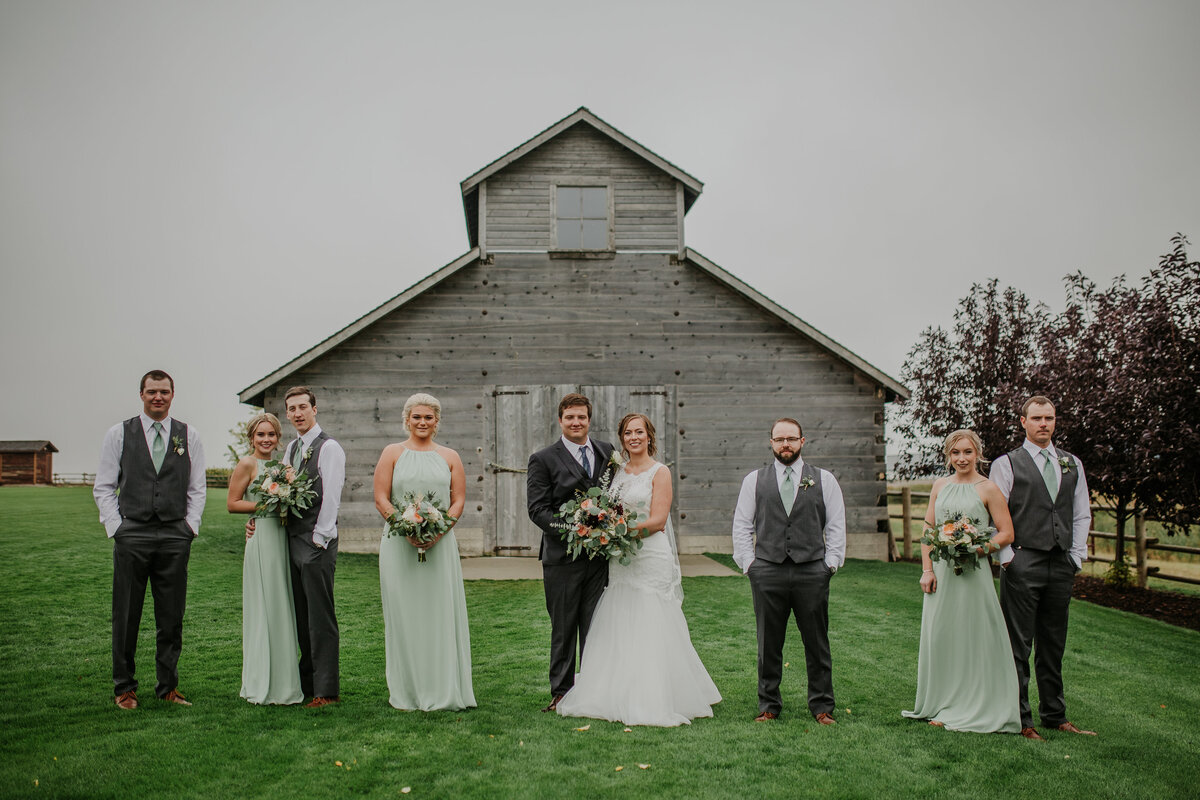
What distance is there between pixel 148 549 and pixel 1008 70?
1768 cm

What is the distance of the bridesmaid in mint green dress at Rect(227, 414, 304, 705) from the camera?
591 cm

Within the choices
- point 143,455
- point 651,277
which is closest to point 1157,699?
point 143,455

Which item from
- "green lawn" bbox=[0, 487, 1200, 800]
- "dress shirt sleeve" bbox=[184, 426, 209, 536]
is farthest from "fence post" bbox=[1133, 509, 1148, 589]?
"dress shirt sleeve" bbox=[184, 426, 209, 536]

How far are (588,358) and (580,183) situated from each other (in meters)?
3.24

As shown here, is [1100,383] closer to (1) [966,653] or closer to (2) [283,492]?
(1) [966,653]

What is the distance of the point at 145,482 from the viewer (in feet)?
19.1

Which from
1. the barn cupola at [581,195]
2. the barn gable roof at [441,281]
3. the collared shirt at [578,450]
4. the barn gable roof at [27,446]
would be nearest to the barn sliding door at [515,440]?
the barn gable roof at [441,281]

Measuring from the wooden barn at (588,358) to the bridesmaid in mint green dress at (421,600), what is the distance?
8.39 meters

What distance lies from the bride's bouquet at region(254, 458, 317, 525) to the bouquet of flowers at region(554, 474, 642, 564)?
179 cm

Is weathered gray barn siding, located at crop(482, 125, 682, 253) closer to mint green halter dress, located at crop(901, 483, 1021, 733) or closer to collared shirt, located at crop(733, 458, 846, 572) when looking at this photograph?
collared shirt, located at crop(733, 458, 846, 572)

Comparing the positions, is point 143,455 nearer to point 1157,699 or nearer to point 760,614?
point 760,614

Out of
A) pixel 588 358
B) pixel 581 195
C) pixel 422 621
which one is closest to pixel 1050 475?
pixel 422 621

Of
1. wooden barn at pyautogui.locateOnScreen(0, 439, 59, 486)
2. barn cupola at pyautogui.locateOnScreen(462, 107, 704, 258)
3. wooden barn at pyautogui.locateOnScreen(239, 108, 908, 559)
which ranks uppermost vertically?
barn cupola at pyautogui.locateOnScreen(462, 107, 704, 258)

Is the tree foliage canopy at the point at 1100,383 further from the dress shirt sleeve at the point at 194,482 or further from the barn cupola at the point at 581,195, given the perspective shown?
the dress shirt sleeve at the point at 194,482
